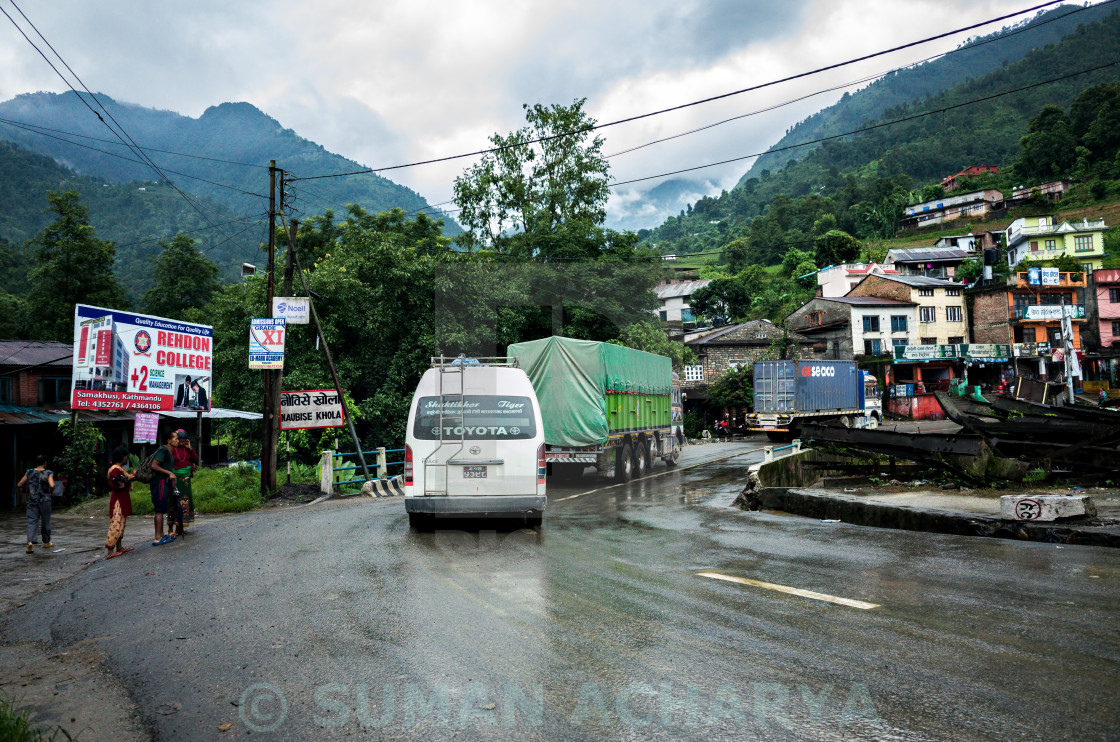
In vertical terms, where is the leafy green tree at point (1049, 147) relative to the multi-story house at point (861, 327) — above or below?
above

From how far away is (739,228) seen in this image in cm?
15788

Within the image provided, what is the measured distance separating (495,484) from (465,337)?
17.9 meters

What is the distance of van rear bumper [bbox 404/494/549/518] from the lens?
952 centimetres

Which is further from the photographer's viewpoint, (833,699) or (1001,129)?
(1001,129)

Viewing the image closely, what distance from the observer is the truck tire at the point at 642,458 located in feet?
66.1

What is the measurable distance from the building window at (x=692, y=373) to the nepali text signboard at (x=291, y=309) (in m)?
40.6

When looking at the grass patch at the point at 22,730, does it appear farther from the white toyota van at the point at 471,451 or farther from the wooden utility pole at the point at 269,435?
the wooden utility pole at the point at 269,435

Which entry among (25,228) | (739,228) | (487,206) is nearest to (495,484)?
(487,206)

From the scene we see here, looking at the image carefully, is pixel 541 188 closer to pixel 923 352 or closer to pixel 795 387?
pixel 795 387

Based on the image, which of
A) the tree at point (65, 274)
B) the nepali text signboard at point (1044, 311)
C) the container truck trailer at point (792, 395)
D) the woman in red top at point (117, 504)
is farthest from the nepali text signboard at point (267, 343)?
the nepali text signboard at point (1044, 311)

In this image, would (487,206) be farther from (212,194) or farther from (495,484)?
(212,194)

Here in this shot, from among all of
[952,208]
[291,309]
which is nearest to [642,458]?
[291,309]

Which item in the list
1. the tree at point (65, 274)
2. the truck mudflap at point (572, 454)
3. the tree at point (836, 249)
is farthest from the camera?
the tree at point (836, 249)

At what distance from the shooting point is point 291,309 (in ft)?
58.3
